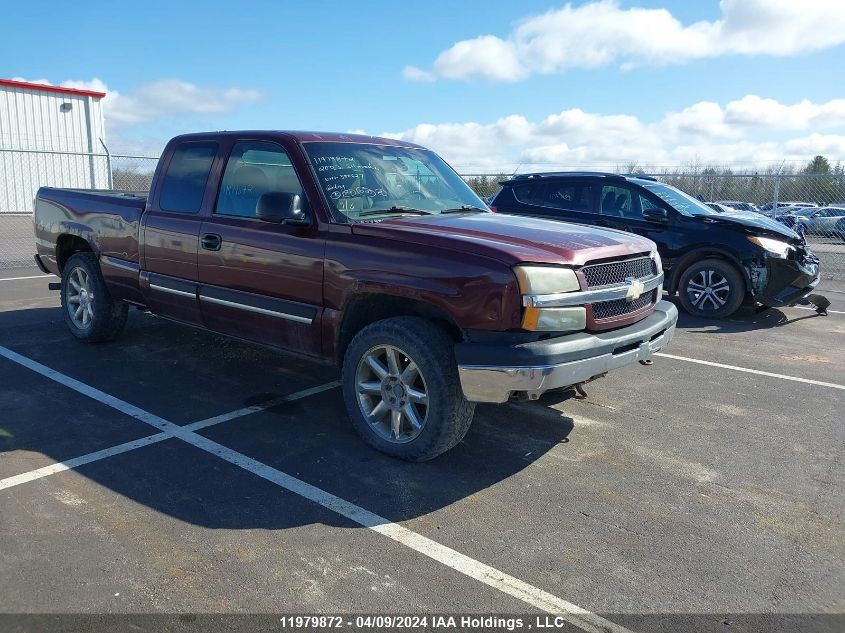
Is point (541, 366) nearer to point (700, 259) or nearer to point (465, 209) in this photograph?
point (465, 209)

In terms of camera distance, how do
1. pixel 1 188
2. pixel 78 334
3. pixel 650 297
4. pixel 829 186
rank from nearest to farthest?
pixel 650 297 < pixel 78 334 < pixel 829 186 < pixel 1 188

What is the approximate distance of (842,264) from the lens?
15656 millimetres

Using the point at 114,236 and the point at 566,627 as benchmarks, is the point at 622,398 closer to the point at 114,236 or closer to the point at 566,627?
the point at 566,627

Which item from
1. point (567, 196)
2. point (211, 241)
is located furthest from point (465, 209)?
point (567, 196)

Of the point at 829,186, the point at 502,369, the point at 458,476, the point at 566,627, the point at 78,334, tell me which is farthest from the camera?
the point at 829,186

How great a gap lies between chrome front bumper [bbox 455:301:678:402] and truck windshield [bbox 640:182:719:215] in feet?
18.4

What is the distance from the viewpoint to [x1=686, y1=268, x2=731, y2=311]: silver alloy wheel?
847 cm

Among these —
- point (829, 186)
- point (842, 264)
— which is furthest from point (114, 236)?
point (829, 186)

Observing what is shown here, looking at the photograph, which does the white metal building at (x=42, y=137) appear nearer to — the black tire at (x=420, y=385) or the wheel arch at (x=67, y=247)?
the wheel arch at (x=67, y=247)

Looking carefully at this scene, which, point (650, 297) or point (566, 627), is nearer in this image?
point (566, 627)

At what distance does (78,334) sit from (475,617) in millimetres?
5402

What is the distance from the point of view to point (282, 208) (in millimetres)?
4328

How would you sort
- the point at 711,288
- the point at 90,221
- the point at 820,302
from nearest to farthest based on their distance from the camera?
1. the point at 90,221
2. the point at 711,288
3. the point at 820,302

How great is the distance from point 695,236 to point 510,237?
17.9 ft
